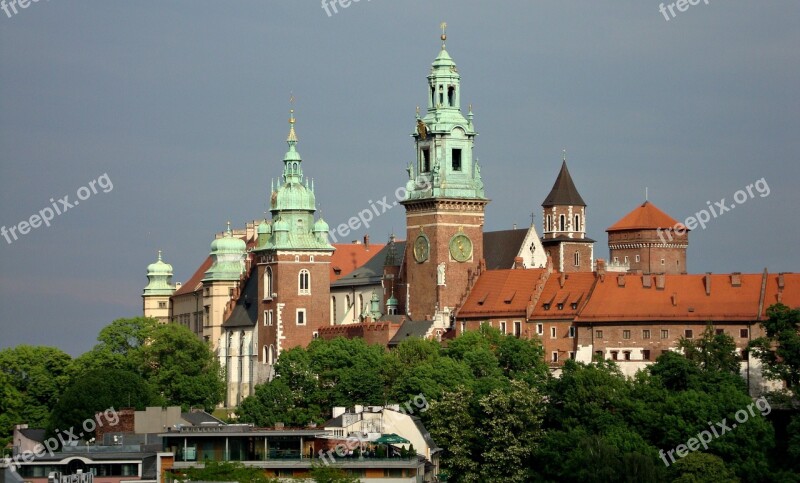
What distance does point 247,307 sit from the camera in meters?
188

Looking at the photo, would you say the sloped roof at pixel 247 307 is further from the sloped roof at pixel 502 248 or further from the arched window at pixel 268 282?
the sloped roof at pixel 502 248

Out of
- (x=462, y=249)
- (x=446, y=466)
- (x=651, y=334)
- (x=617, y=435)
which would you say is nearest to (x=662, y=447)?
(x=617, y=435)

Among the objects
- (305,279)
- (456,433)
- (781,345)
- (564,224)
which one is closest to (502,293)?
(305,279)

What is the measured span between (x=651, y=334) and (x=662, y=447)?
21.7 meters

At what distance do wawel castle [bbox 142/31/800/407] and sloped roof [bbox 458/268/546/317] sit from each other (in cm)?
10

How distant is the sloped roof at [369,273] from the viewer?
606 feet

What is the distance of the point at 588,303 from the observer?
157000mm

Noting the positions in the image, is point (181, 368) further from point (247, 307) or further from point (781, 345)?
point (781, 345)

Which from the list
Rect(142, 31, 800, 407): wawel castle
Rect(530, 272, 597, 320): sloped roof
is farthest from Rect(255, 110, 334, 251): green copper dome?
Rect(530, 272, 597, 320): sloped roof

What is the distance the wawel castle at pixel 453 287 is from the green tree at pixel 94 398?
21.8 meters

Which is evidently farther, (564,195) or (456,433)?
(564,195)

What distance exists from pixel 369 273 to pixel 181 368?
1929cm

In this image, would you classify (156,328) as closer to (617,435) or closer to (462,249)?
(462,249)

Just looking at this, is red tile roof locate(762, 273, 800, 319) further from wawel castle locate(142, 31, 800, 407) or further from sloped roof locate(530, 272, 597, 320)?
sloped roof locate(530, 272, 597, 320)
